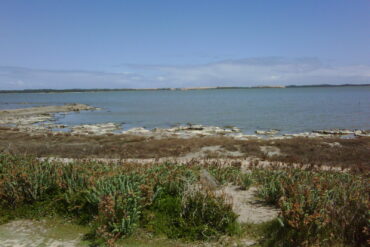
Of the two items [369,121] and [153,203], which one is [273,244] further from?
[369,121]

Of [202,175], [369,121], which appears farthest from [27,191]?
[369,121]

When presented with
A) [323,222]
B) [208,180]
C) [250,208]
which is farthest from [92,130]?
[323,222]

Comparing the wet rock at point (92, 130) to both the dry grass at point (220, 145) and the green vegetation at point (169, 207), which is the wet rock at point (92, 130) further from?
the green vegetation at point (169, 207)

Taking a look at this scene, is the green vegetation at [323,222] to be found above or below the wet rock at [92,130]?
above

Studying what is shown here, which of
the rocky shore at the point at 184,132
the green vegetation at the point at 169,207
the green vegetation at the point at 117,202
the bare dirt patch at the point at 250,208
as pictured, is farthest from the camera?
the rocky shore at the point at 184,132

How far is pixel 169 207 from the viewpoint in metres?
6.96

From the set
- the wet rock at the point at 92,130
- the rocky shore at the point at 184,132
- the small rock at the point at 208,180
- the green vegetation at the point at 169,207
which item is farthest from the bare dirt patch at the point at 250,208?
the wet rock at the point at 92,130

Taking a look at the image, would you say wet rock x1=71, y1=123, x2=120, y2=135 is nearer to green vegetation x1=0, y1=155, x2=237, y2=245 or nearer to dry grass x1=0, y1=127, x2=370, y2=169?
dry grass x1=0, y1=127, x2=370, y2=169

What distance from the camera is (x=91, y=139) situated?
2538cm

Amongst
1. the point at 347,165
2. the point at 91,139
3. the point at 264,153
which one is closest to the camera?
the point at 347,165

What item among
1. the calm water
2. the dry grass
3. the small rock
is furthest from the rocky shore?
the small rock

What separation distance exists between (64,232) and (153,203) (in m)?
2.04

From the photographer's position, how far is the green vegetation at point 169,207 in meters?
5.64

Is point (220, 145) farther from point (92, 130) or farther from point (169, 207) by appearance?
point (92, 130)
